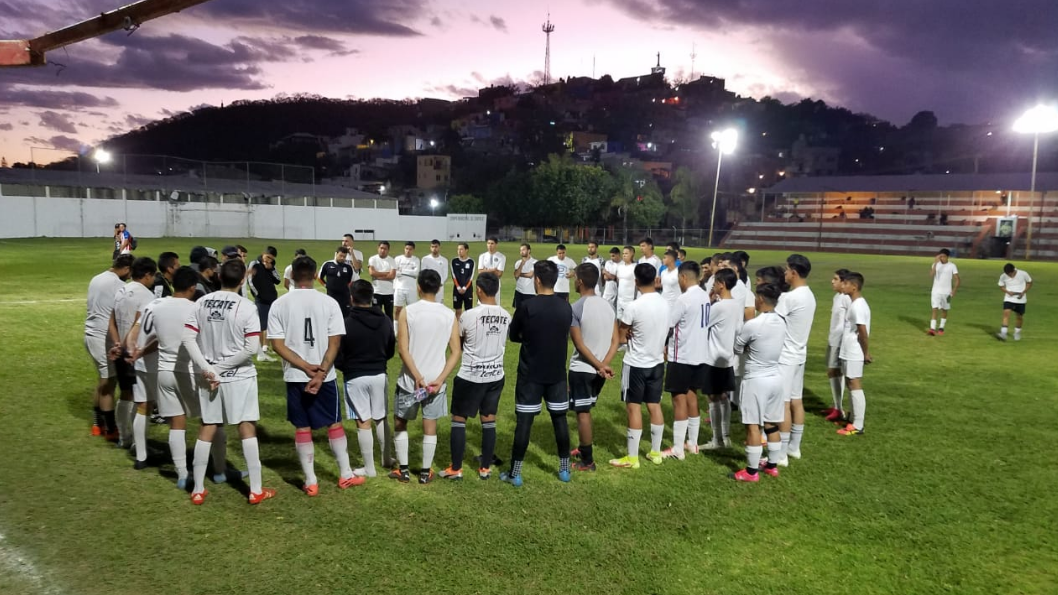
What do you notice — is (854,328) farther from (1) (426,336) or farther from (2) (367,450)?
(2) (367,450)

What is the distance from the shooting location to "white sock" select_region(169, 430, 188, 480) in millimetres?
5820

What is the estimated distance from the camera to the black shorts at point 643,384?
6578mm

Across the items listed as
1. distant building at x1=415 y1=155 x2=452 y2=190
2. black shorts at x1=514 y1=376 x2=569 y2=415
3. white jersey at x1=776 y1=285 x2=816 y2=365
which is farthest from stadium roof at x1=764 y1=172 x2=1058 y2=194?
black shorts at x1=514 y1=376 x2=569 y2=415

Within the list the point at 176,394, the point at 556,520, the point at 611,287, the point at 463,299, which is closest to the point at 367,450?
the point at 176,394

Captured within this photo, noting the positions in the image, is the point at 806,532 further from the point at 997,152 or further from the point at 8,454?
the point at 997,152

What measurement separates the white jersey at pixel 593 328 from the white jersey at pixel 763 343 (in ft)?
4.65

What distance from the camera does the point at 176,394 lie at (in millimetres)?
5797

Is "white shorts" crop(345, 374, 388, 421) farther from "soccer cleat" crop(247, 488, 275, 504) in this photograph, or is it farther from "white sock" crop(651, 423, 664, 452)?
"white sock" crop(651, 423, 664, 452)

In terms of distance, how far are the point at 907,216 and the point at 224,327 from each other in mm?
77359

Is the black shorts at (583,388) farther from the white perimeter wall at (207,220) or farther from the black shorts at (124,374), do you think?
the white perimeter wall at (207,220)

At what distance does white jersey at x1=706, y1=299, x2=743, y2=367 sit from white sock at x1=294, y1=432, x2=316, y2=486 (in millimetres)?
4395

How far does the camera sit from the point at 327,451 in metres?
7.16


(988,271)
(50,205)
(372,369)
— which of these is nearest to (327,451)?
(372,369)

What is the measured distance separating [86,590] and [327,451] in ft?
9.76
